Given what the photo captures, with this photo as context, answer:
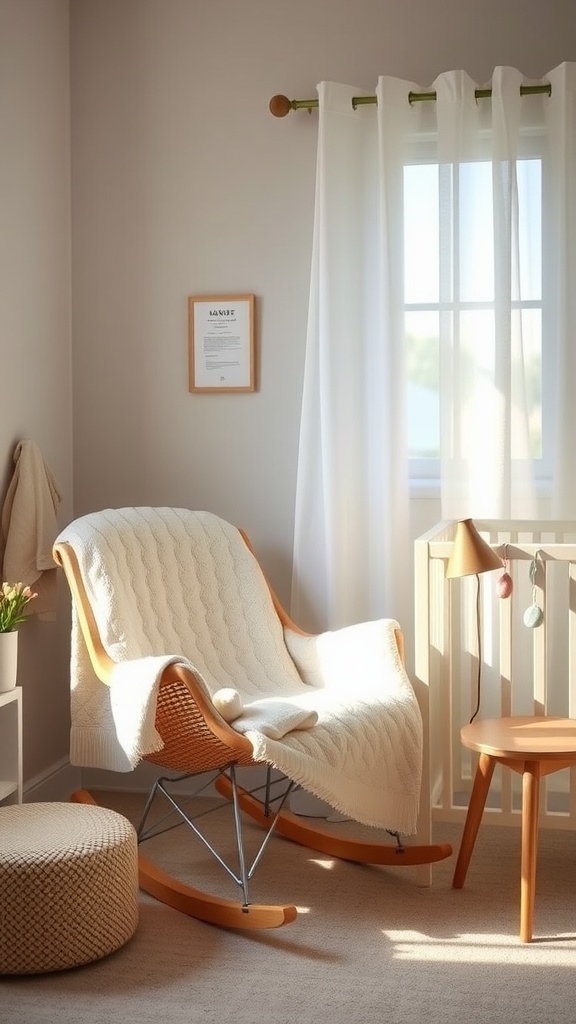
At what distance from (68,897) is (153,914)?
37cm

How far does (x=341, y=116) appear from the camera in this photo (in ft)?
10.7

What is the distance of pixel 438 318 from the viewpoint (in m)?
3.27

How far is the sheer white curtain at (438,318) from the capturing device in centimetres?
315

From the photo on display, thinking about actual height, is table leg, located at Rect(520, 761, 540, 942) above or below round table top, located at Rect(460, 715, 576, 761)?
below

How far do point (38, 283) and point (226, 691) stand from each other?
4.75 ft

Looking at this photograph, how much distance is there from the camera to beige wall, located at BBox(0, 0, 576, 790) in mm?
3316

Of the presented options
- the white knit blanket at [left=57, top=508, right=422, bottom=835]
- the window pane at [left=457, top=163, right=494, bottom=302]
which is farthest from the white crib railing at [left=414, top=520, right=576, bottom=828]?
the window pane at [left=457, top=163, right=494, bottom=302]

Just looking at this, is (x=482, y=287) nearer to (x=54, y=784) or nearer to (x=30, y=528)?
(x=30, y=528)

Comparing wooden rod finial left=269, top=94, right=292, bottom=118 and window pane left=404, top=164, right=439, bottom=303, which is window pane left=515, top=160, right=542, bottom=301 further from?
wooden rod finial left=269, top=94, right=292, bottom=118

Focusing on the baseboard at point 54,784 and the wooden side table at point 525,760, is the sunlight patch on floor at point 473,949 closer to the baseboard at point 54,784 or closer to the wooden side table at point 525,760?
the wooden side table at point 525,760

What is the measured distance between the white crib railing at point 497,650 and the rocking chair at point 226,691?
0.43ft

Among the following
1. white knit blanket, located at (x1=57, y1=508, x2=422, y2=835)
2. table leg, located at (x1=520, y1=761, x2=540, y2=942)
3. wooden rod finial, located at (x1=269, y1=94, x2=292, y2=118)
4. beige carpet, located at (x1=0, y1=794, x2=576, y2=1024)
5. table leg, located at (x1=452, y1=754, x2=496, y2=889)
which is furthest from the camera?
wooden rod finial, located at (x1=269, y1=94, x2=292, y2=118)

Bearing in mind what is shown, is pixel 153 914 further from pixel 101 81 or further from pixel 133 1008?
pixel 101 81

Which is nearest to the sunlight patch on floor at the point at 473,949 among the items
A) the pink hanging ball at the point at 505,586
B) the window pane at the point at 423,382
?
the pink hanging ball at the point at 505,586
